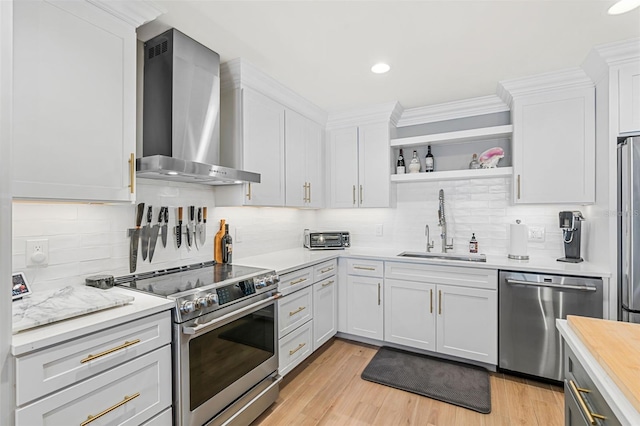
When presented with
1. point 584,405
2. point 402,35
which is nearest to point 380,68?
point 402,35

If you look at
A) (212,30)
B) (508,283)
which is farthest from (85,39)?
(508,283)

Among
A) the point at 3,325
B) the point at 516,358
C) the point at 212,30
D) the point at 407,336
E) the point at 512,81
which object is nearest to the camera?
the point at 3,325

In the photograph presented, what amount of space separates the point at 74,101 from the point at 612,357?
2.22 m

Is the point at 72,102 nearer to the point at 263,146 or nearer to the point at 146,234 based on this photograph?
the point at 146,234

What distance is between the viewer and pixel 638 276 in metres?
2.04

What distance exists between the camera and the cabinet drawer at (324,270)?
2.80 m

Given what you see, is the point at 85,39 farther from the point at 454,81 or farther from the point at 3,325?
the point at 454,81

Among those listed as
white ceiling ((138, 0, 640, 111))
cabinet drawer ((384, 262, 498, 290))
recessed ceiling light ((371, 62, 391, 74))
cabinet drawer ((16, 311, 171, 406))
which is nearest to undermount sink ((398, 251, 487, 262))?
cabinet drawer ((384, 262, 498, 290))

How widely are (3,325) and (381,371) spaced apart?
7.86 feet

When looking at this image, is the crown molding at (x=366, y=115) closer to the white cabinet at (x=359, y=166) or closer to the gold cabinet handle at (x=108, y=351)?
the white cabinet at (x=359, y=166)

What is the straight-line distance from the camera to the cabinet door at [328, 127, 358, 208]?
347cm

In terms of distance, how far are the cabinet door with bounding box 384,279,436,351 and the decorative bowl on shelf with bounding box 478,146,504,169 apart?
1244 millimetres

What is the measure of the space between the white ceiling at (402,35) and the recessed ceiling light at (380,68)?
5 centimetres

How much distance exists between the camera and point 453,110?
323 centimetres
